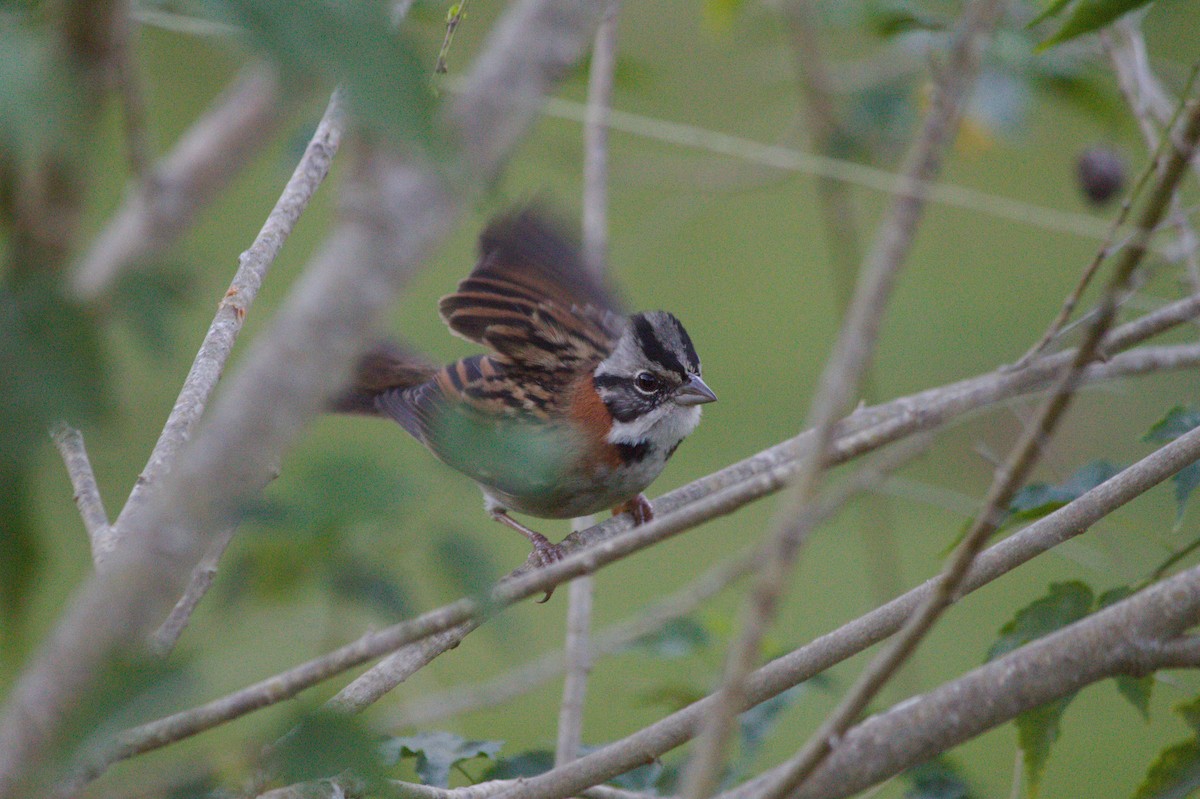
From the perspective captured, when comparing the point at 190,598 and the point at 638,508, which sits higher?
the point at 638,508

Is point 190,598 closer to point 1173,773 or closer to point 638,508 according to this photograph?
point 1173,773

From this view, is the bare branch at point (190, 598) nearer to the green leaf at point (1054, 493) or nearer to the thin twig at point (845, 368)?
the thin twig at point (845, 368)

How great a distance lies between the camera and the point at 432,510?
3.50ft

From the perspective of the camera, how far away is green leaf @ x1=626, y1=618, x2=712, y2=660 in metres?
2.38

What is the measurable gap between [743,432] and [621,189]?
2.01 meters

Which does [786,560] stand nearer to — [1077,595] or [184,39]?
[1077,595]

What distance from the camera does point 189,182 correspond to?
0.93 m

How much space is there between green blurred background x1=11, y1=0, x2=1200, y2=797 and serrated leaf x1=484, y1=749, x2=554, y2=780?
0.21 meters

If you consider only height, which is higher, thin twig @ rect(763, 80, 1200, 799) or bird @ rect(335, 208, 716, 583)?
bird @ rect(335, 208, 716, 583)

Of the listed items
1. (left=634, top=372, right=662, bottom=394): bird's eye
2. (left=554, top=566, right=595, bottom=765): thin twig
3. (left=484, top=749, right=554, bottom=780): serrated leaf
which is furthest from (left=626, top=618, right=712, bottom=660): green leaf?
(left=634, top=372, right=662, bottom=394): bird's eye

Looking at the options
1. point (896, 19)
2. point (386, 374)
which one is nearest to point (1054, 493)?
point (896, 19)

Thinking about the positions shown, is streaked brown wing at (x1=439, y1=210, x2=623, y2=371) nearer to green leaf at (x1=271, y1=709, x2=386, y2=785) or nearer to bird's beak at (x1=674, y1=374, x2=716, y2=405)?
bird's beak at (x1=674, y1=374, x2=716, y2=405)

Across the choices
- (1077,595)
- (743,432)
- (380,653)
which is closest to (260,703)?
(380,653)

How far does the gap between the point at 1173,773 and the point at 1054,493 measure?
0.52 meters
